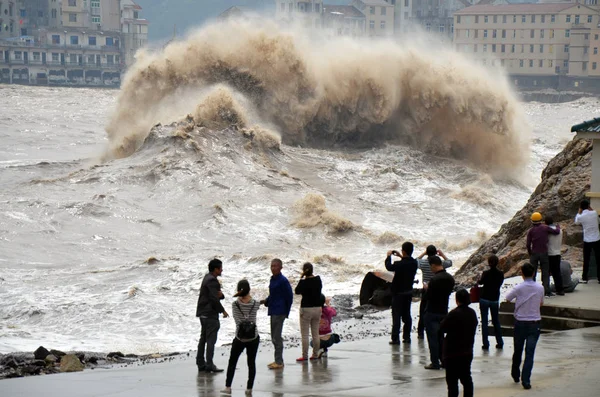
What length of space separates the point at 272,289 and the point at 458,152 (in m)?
30.7

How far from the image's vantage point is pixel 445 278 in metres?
10.2

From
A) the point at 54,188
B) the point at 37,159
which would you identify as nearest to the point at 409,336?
the point at 54,188

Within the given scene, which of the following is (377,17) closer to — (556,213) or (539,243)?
(556,213)

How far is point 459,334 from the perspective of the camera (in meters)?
8.48

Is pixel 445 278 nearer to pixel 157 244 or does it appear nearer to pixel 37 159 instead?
pixel 157 244

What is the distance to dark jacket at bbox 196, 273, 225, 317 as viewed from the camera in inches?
406

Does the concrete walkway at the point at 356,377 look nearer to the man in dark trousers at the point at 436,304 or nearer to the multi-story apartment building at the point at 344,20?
the man in dark trousers at the point at 436,304

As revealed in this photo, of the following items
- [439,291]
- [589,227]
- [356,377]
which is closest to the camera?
[356,377]

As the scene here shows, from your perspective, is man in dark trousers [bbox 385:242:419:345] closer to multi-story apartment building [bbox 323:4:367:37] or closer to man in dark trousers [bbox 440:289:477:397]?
man in dark trousers [bbox 440:289:477:397]

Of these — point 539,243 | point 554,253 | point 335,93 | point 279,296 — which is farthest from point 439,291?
point 335,93

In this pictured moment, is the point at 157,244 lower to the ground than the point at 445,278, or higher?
lower

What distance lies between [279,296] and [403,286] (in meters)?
1.75

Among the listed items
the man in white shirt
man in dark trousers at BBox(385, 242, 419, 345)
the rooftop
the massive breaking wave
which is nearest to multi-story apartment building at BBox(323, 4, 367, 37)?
the rooftop

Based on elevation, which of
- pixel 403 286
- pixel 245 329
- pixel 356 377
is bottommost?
pixel 356 377
